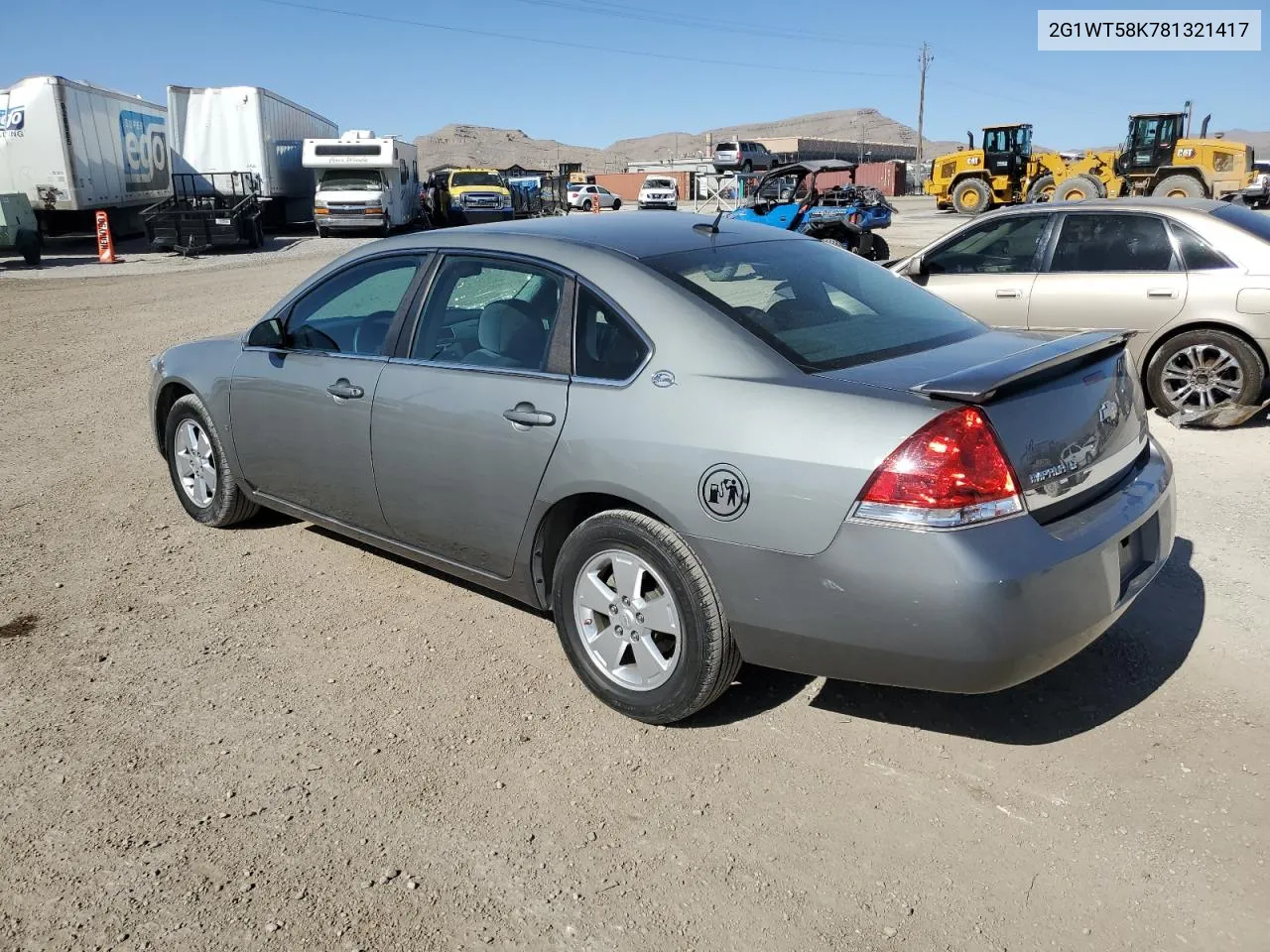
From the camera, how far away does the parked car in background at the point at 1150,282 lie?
6555 mm

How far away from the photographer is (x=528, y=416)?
11.4 feet

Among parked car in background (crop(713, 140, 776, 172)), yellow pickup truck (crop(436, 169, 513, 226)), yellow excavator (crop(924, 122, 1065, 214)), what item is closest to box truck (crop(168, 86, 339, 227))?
yellow pickup truck (crop(436, 169, 513, 226))

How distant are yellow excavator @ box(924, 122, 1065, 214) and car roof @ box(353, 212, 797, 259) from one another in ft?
107

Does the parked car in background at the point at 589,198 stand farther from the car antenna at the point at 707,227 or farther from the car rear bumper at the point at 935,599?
the car rear bumper at the point at 935,599

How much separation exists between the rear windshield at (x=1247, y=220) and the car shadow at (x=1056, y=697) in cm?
383

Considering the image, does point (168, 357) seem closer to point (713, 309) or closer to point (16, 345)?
point (713, 309)

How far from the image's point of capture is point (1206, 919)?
8.05 feet

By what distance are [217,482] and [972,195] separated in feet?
112

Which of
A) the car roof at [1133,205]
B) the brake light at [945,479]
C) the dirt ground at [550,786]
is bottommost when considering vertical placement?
the dirt ground at [550,786]

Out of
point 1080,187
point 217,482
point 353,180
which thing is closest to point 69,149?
point 353,180

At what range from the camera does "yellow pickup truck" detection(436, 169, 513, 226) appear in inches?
1419

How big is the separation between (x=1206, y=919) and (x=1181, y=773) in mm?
662

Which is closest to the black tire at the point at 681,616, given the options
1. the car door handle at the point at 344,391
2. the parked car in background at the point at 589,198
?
the car door handle at the point at 344,391

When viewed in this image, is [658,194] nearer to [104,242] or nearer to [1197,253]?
[104,242]
